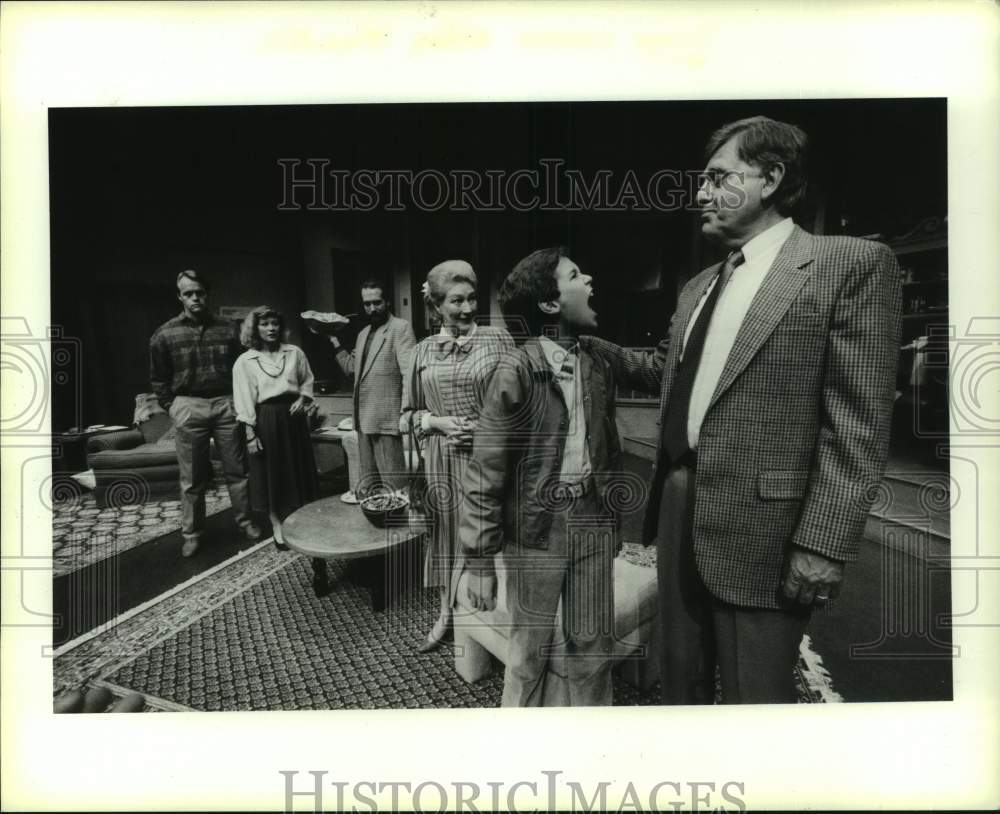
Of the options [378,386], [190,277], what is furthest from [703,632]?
[190,277]

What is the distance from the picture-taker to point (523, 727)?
1.94 meters

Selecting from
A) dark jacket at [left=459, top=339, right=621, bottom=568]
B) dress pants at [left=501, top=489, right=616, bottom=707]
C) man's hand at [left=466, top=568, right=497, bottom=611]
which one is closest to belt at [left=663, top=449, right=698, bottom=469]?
dark jacket at [left=459, top=339, right=621, bottom=568]

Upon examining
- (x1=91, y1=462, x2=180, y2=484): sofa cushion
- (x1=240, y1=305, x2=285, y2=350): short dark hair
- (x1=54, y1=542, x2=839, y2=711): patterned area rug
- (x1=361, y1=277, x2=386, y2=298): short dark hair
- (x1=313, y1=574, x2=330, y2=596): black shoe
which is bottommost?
(x1=54, y1=542, x2=839, y2=711): patterned area rug

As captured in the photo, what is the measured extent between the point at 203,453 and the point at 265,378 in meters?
0.35

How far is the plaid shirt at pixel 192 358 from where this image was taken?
1.92 metres

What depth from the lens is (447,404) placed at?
1907mm

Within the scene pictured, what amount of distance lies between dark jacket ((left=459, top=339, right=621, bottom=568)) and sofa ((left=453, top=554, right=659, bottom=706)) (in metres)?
0.16

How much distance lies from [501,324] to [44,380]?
1.55 m

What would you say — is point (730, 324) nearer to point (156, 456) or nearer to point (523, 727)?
point (523, 727)

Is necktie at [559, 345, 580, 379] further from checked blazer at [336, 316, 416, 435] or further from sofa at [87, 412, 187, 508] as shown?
sofa at [87, 412, 187, 508]

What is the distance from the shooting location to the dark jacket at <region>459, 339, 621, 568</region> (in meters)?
1.85

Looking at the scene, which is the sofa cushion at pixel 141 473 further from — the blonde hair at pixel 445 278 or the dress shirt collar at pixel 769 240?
the dress shirt collar at pixel 769 240

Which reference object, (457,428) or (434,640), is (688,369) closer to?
(457,428)

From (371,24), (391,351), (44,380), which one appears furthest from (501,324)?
(44,380)
